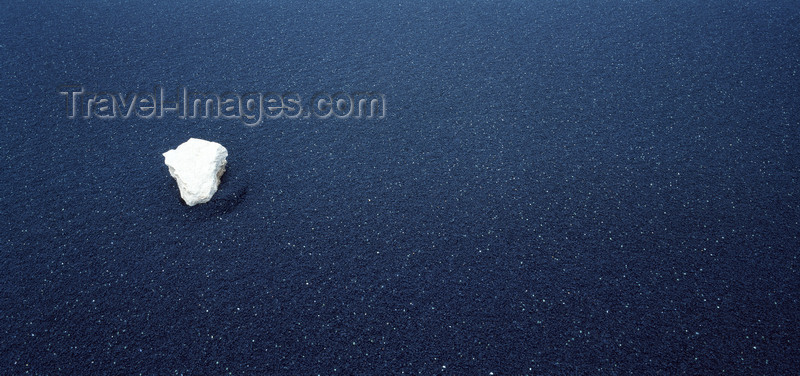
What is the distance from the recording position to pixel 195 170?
1.14 metres

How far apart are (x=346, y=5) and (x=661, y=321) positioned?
5.99 ft

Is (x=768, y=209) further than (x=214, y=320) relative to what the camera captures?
Yes

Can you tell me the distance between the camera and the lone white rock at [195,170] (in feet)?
3.72

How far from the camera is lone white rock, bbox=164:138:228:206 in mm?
1134

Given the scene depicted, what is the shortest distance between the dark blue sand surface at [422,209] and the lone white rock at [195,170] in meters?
0.05

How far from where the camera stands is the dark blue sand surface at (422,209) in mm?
913

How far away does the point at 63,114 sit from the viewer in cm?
144

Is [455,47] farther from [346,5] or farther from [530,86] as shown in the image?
[346,5]

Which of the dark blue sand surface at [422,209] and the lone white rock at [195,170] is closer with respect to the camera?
the dark blue sand surface at [422,209]

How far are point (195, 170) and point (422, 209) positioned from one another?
2.05 ft

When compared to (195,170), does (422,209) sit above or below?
below

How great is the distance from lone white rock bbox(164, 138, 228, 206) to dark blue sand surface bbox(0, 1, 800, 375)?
5 centimetres

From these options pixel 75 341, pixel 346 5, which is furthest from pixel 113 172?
pixel 346 5

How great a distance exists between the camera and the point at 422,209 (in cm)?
117
